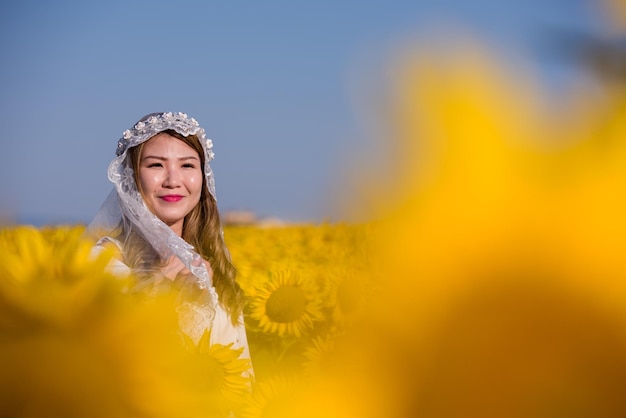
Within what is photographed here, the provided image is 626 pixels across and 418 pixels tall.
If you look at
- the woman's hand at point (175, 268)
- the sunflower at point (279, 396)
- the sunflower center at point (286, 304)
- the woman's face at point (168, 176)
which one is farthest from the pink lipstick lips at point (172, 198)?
the sunflower at point (279, 396)

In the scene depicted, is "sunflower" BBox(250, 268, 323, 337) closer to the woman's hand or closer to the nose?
the woman's hand

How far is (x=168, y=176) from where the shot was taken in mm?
1766

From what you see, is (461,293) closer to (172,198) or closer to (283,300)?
(172,198)

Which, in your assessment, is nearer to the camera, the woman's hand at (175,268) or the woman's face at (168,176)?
the woman's hand at (175,268)

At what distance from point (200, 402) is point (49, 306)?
1.4 inches

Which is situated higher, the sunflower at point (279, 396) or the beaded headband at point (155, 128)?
the beaded headband at point (155, 128)

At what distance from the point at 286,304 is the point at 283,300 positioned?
42 millimetres

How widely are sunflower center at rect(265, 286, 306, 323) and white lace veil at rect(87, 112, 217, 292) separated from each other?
514 mm

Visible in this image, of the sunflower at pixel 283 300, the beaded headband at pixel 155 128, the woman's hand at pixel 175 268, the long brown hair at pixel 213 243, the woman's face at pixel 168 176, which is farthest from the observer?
the sunflower at pixel 283 300

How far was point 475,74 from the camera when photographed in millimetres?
110

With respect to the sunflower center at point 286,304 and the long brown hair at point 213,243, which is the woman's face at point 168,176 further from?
the sunflower center at point 286,304

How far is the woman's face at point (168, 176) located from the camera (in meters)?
1.77

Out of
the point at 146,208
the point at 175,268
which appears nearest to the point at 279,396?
the point at 175,268

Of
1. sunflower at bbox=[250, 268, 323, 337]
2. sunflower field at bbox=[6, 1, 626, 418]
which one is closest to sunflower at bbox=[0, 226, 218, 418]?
sunflower field at bbox=[6, 1, 626, 418]
